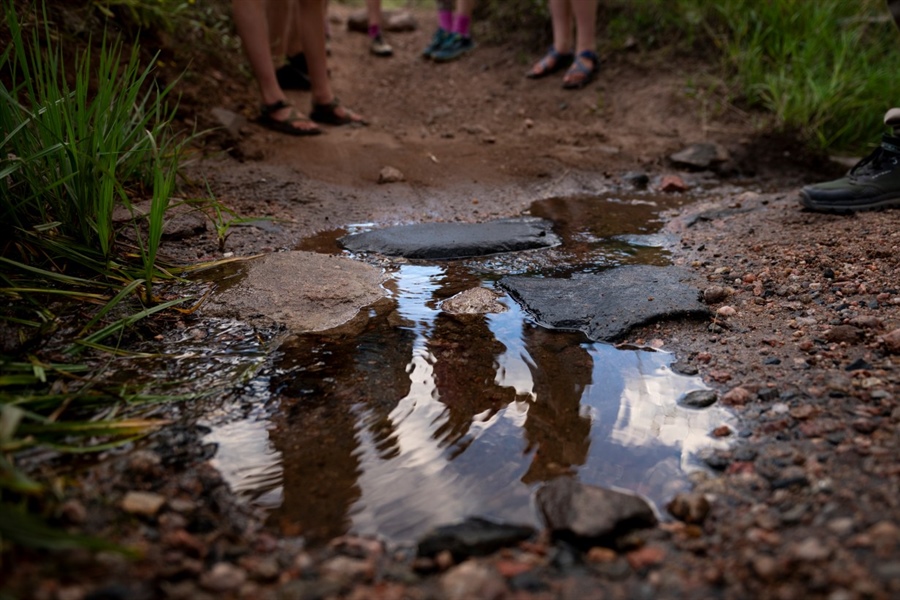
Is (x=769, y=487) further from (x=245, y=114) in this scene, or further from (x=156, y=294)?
(x=245, y=114)


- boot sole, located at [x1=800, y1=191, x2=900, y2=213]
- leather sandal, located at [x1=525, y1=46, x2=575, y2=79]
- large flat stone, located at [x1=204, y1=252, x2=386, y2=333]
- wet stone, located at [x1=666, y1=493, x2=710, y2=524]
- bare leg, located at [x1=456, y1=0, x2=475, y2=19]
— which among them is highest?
bare leg, located at [x1=456, y1=0, x2=475, y2=19]

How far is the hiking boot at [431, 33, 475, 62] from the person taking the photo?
636 cm

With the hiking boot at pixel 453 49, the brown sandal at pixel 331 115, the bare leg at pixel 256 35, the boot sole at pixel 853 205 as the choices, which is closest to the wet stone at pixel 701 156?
the boot sole at pixel 853 205

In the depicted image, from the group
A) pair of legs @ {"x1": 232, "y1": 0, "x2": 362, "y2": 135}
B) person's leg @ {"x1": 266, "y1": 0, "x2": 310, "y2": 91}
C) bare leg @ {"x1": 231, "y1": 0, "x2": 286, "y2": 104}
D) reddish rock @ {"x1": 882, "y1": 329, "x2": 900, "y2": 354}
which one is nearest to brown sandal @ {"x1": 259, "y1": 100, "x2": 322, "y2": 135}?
pair of legs @ {"x1": 232, "y1": 0, "x2": 362, "y2": 135}

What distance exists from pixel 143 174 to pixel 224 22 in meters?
2.68

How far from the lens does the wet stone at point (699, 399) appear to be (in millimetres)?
1689

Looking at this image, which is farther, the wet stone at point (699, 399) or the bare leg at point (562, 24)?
the bare leg at point (562, 24)

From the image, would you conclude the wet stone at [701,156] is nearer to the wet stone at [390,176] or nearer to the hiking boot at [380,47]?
the wet stone at [390,176]

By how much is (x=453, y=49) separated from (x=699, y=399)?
5.40m

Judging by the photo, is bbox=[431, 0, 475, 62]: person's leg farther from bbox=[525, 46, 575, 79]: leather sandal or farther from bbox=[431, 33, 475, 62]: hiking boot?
bbox=[525, 46, 575, 79]: leather sandal

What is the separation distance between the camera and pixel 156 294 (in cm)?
215

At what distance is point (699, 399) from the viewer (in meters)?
1.70

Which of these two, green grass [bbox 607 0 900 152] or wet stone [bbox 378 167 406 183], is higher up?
green grass [bbox 607 0 900 152]

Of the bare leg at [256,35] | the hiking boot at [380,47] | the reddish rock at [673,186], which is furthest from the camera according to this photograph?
the hiking boot at [380,47]
